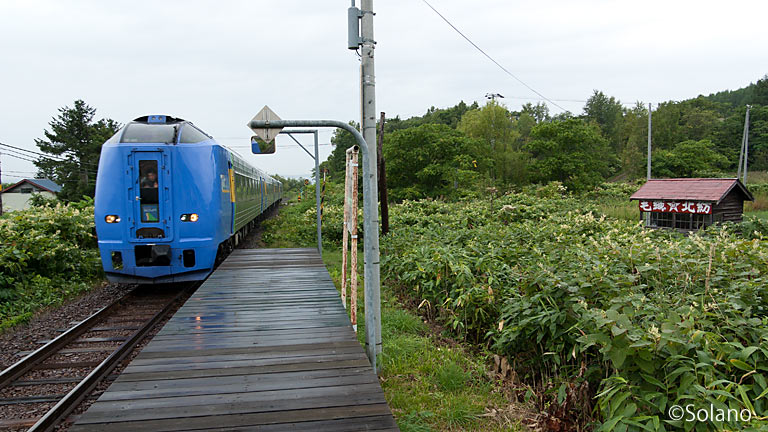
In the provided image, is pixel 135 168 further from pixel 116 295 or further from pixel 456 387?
pixel 456 387

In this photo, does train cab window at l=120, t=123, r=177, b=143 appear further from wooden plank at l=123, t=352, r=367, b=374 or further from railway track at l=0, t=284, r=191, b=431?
wooden plank at l=123, t=352, r=367, b=374

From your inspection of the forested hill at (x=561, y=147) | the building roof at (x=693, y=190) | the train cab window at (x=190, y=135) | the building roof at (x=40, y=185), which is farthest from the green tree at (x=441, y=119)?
the train cab window at (x=190, y=135)

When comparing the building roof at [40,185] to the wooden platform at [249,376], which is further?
the building roof at [40,185]

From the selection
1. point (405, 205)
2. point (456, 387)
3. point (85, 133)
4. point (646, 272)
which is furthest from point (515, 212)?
point (85, 133)

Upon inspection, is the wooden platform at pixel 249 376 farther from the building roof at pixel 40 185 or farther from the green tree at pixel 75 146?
the building roof at pixel 40 185

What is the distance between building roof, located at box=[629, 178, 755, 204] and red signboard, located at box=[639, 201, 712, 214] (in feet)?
0.54

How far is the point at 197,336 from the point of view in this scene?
438cm

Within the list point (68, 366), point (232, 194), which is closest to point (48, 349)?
point (68, 366)

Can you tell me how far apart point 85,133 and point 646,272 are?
45051mm

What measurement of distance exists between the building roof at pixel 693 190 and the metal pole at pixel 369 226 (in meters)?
12.9

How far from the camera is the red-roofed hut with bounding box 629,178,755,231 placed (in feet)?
44.4

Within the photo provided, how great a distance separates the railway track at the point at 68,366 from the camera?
13.0ft

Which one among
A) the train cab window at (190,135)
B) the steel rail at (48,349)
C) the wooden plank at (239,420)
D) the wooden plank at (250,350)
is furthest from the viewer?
the train cab window at (190,135)

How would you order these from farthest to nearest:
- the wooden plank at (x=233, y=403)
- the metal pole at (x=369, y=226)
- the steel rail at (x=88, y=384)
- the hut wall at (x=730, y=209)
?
the hut wall at (x=730, y=209) < the metal pole at (x=369, y=226) < the steel rail at (x=88, y=384) < the wooden plank at (x=233, y=403)
